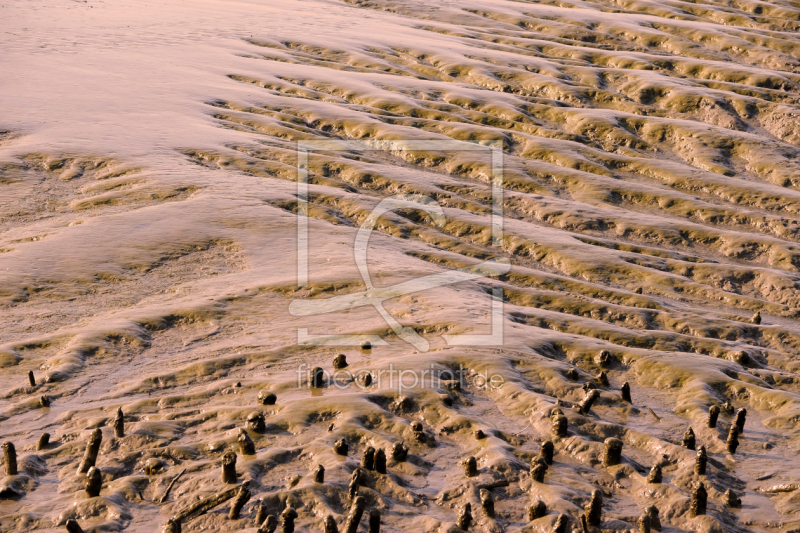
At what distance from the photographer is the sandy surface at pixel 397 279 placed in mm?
5465

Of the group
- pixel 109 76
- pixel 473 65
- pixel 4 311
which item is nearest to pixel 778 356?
pixel 4 311

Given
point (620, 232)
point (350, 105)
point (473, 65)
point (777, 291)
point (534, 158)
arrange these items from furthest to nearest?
1. point (473, 65)
2. point (350, 105)
3. point (534, 158)
4. point (620, 232)
5. point (777, 291)

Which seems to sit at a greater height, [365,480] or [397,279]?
[397,279]

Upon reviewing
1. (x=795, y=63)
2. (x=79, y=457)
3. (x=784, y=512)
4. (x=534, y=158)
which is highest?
(x=795, y=63)

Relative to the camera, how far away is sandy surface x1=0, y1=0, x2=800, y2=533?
17.9 ft

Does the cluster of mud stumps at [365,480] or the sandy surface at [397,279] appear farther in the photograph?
the sandy surface at [397,279]

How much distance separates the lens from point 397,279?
27.9 ft

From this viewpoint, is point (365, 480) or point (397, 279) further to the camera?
point (397, 279)

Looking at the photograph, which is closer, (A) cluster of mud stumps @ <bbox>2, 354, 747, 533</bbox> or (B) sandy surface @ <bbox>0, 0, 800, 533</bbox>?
(A) cluster of mud stumps @ <bbox>2, 354, 747, 533</bbox>

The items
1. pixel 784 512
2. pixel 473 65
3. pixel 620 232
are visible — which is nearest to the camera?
pixel 784 512

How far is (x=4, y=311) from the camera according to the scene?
7.39m

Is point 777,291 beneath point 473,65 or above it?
beneath

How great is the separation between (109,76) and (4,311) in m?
9.30

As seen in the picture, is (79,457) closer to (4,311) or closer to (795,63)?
(4,311)
